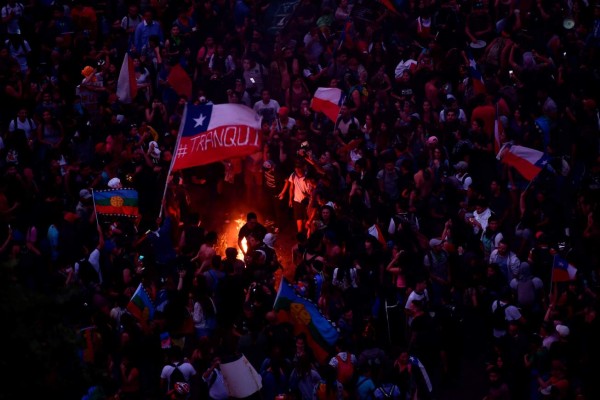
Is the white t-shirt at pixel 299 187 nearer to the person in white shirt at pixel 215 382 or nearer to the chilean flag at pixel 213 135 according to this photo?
the chilean flag at pixel 213 135

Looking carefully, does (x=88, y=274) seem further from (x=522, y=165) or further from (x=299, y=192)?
(x=522, y=165)

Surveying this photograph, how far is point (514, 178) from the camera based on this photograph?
2016 centimetres

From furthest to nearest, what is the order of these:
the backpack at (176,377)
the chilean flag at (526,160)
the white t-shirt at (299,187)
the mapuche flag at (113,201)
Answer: the white t-shirt at (299,187)
the chilean flag at (526,160)
the mapuche flag at (113,201)
the backpack at (176,377)

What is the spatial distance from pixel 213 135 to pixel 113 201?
1.96 meters

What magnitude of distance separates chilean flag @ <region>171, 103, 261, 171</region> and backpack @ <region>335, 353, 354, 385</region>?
15.3 feet

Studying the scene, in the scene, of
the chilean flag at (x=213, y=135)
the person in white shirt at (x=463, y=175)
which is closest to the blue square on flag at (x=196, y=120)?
the chilean flag at (x=213, y=135)

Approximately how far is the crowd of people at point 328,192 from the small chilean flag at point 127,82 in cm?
21

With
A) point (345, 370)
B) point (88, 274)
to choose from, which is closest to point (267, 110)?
point (88, 274)

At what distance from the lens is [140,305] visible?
16984 millimetres

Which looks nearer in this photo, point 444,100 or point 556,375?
point 556,375

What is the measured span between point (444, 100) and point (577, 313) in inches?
257

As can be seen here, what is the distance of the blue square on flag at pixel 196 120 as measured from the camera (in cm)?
1912

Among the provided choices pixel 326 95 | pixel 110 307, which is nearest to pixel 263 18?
pixel 326 95

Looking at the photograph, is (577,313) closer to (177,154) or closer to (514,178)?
(514,178)
